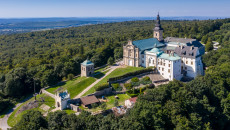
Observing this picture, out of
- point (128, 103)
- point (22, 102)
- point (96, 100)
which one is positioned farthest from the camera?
point (22, 102)

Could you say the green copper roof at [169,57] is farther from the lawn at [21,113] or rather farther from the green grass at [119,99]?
the lawn at [21,113]

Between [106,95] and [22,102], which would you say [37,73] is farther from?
[106,95]

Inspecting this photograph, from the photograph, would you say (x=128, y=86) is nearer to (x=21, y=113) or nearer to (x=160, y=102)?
(x=160, y=102)

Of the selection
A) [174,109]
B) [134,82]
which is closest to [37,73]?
[134,82]

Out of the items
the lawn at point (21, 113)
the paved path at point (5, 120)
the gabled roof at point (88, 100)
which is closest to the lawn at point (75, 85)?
the lawn at point (21, 113)

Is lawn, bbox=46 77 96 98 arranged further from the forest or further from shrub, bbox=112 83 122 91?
shrub, bbox=112 83 122 91
